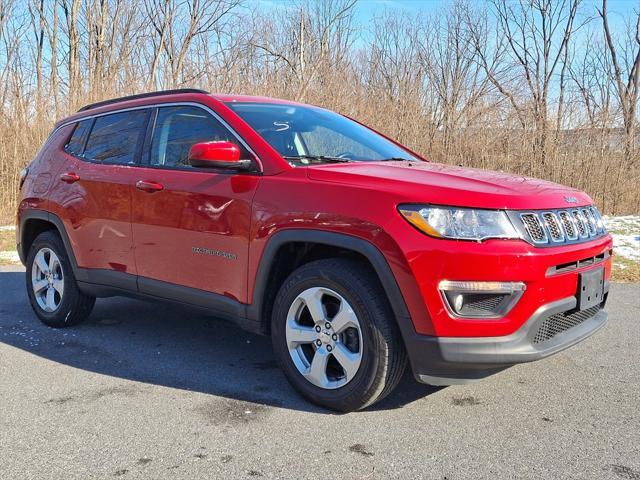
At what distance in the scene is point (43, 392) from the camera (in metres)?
3.60

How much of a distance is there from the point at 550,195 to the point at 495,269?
0.65 metres

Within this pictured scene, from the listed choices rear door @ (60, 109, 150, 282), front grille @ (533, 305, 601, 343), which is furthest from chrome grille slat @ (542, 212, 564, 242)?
rear door @ (60, 109, 150, 282)

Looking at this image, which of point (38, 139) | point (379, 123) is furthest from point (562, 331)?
point (38, 139)

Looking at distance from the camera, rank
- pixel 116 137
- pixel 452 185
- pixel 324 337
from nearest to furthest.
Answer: pixel 452 185
pixel 324 337
pixel 116 137

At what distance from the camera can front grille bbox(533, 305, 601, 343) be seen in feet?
9.78

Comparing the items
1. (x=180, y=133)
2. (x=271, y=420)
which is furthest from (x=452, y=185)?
(x=180, y=133)

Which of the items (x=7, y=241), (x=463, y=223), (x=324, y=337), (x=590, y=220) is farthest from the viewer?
(x=7, y=241)

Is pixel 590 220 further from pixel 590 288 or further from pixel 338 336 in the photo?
pixel 338 336

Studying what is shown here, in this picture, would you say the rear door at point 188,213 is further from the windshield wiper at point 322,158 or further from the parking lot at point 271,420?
the parking lot at point 271,420

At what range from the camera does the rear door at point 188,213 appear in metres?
3.58

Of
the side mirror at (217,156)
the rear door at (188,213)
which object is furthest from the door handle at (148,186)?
the side mirror at (217,156)

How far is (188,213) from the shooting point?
3801mm

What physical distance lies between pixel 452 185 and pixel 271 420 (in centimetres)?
153

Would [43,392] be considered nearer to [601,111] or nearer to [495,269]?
[495,269]
